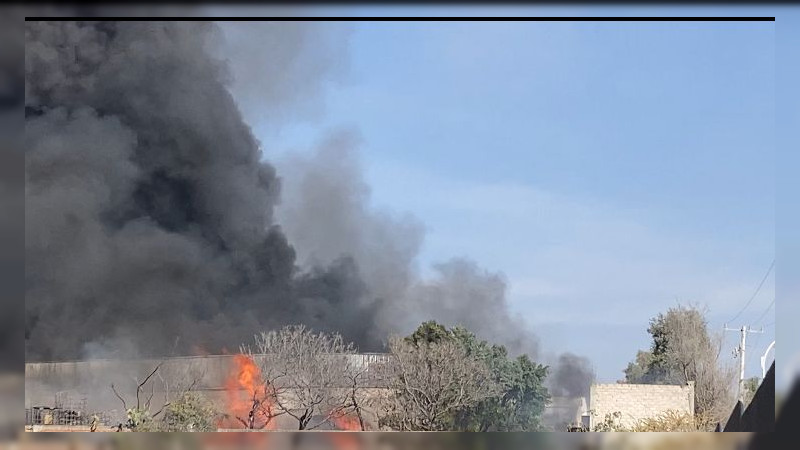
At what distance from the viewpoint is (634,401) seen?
9.98 metres

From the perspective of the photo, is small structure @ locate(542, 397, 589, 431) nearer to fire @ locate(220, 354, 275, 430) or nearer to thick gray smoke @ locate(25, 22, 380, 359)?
thick gray smoke @ locate(25, 22, 380, 359)

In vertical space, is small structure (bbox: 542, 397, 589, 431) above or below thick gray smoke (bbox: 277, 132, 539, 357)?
below

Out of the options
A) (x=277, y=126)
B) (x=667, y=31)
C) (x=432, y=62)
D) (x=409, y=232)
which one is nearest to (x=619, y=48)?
(x=667, y=31)

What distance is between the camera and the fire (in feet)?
33.5

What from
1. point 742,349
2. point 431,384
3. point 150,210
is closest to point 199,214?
point 150,210

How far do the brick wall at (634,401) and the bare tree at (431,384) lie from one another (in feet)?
3.68

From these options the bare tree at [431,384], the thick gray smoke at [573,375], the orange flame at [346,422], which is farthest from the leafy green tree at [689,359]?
the orange flame at [346,422]

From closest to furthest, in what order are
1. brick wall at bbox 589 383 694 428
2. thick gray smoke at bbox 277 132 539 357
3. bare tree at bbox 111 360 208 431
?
bare tree at bbox 111 360 208 431
brick wall at bbox 589 383 694 428
thick gray smoke at bbox 277 132 539 357

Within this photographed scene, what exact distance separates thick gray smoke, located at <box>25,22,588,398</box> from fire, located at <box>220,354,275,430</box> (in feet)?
2.03

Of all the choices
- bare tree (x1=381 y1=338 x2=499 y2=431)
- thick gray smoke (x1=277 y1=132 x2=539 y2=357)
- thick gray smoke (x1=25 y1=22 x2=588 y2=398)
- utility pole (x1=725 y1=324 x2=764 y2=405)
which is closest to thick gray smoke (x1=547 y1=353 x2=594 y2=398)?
thick gray smoke (x1=25 y1=22 x2=588 y2=398)

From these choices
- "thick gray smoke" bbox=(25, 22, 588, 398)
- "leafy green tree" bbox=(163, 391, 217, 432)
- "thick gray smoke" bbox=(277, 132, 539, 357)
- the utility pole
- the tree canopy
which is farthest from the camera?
"thick gray smoke" bbox=(277, 132, 539, 357)

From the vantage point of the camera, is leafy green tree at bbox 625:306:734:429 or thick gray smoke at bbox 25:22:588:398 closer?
thick gray smoke at bbox 25:22:588:398

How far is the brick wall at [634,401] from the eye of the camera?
9891 mm

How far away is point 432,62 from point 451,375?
349 cm
